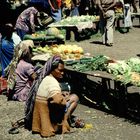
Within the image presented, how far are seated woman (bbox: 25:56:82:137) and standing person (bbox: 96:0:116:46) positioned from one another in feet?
25.8

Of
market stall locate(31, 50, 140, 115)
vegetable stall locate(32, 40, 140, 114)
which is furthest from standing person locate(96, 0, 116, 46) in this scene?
market stall locate(31, 50, 140, 115)

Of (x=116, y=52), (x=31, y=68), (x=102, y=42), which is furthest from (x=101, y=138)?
(x=102, y=42)

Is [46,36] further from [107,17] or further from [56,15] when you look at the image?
[56,15]

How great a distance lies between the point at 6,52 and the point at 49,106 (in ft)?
13.5

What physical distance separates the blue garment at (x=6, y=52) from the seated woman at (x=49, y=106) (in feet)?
12.3

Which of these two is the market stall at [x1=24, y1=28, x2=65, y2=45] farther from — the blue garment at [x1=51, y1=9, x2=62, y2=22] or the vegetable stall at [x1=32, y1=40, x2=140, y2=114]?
the blue garment at [x1=51, y1=9, x2=62, y2=22]

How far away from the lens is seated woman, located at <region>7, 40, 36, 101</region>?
10109 mm

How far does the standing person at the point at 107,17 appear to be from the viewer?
51.3ft

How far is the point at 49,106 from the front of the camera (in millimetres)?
8023

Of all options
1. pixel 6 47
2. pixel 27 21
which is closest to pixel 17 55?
pixel 6 47

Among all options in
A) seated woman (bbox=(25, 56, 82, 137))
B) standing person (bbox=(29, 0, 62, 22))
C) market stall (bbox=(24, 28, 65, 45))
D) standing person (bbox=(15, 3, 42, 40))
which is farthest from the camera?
standing person (bbox=(29, 0, 62, 22))

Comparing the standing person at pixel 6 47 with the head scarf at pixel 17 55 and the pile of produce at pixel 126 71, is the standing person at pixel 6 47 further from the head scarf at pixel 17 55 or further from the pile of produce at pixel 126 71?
the pile of produce at pixel 126 71

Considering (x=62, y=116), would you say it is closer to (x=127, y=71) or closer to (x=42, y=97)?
(x=42, y=97)

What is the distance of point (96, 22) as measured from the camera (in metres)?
18.9
